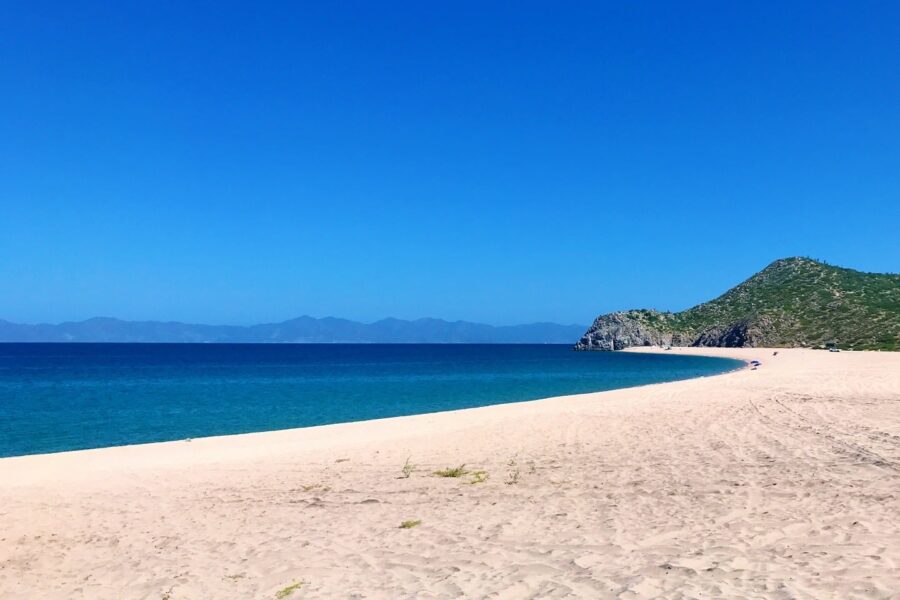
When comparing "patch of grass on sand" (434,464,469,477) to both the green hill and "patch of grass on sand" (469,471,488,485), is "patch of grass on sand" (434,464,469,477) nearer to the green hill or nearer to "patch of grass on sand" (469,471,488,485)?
"patch of grass on sand" (469,471,488,485)

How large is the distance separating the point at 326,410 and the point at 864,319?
95079 mm

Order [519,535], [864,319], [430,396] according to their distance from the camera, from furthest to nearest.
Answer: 1. [864,319]
2. [430,396]
3. [519,535]

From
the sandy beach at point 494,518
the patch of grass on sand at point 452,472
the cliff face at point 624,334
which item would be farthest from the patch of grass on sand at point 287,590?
the cliff face at point 624,334

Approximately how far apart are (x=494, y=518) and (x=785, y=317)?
125 meters

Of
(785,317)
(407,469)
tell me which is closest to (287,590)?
(407,469)

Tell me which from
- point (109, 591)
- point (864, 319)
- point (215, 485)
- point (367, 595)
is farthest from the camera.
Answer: point (864, 319)

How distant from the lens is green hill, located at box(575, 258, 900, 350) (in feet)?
323

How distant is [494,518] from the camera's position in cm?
984

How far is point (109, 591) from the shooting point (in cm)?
805

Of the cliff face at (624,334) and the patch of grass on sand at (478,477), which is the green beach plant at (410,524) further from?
the cliff face at (624,334)

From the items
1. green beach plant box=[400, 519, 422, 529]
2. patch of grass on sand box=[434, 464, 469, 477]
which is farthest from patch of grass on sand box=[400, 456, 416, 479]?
green beach plant box=[400, 519, 422, 529]

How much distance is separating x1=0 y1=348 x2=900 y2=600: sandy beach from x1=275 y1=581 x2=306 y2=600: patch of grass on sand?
0.03 metres

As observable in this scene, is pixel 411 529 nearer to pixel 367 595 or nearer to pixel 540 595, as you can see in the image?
pixel 367 595

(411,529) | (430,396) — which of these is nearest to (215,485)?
(411,529)
